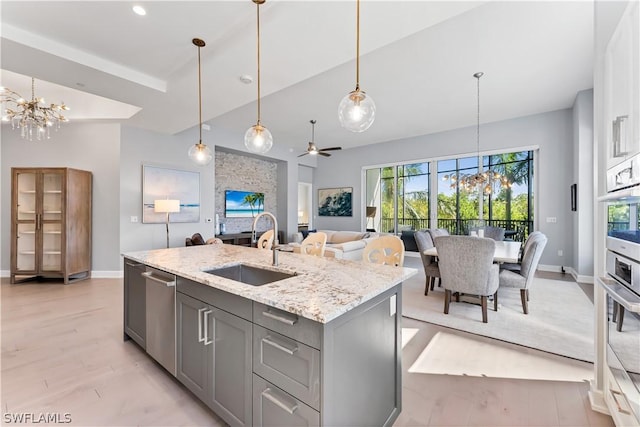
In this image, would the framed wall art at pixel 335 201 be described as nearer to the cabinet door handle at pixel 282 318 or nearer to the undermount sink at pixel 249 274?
the undermount sink at pixel 249 274

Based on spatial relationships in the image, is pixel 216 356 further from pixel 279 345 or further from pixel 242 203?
pixel 242 203

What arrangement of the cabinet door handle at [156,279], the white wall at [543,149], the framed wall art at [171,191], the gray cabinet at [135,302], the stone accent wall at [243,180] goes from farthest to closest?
the stone accent wall at [243,180] → the white wall at [543,149] → the framed wall art at [171,191] → the gray cabinet at [135,302] → the cabinet door handle at [156,279]

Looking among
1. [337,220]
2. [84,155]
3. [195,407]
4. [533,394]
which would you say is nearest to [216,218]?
[84,155]

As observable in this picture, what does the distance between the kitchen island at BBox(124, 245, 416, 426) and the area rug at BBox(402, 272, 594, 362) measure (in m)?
1.77

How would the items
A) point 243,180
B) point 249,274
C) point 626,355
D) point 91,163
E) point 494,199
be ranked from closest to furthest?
point 626,355 < point 249,274 < point 91,163 < point 494,199 < point 243,180

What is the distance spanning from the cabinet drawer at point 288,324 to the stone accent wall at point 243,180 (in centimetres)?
623

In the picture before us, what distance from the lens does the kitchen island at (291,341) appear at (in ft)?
3.67

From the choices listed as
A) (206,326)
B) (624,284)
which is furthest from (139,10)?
(624,284)

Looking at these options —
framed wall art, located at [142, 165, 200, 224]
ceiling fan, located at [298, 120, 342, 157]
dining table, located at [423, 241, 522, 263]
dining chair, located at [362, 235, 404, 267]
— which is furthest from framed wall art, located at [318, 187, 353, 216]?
dining chair, located at [362, 235, 404, 267]

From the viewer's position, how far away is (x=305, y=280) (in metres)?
1.57

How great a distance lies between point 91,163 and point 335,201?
611cm

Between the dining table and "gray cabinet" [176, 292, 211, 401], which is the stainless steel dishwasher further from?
the dining table

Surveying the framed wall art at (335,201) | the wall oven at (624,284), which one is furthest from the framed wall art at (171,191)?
the wall oven at (624,284)

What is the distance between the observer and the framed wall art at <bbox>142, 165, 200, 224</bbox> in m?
5.30
